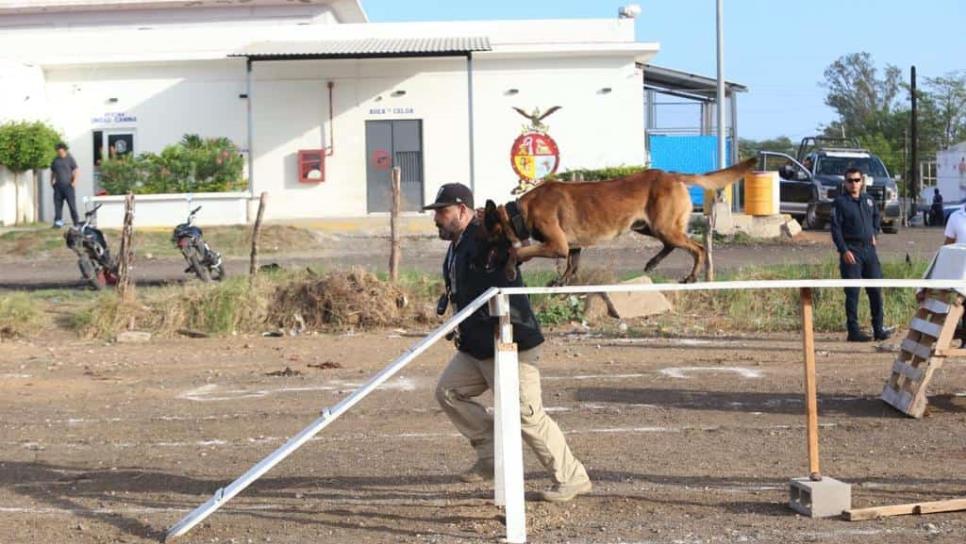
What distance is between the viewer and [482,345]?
26.4 feet

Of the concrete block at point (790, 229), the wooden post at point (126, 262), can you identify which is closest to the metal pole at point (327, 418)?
the wooden post at point (126, 262)

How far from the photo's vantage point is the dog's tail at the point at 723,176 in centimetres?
1473

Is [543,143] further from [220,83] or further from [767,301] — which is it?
[767,301]

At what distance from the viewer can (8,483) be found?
30.1 ft

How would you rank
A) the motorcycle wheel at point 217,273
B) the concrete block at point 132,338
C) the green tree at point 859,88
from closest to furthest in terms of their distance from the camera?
the concrete block at point 132,338, the motorcycle wheel at point 217,273, the green tree at point 859,88

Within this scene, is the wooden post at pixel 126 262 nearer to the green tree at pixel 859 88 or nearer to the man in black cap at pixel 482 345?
the man in black cap at pixel 482 345

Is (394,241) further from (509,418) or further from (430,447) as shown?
(509,418)

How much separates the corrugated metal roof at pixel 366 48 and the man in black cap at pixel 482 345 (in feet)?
86.5

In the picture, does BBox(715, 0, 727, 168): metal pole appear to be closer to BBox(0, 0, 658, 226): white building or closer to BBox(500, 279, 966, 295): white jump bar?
BBox(0, 0, 658, 226): white building

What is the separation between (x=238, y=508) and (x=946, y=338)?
5.66 m

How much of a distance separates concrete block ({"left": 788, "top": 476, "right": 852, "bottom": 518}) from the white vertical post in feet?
5.29

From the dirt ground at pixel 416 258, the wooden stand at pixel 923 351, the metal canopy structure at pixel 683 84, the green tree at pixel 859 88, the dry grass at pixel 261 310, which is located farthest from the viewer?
the green tree at pixel 859 88

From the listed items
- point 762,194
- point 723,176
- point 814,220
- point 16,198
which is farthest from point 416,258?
point 16,198

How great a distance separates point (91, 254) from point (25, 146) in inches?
599
